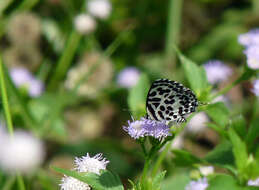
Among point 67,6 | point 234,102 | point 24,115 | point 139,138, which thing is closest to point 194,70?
point 139,138

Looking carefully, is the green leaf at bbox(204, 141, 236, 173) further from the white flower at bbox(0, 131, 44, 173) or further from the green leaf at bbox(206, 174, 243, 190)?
the white flower at bbox(0, 131, 44, 173)

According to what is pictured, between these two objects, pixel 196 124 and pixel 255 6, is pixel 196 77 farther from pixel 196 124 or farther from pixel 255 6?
pixel 255 6

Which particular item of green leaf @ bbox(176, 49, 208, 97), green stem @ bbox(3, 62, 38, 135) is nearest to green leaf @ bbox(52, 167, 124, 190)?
green leaf @ bbox(176, 49, 208, 97)

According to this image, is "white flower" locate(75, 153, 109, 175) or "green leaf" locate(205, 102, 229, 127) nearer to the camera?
"white flower" locate(75, 153, 109, 175)

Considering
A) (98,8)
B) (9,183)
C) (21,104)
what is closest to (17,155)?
(9,183)

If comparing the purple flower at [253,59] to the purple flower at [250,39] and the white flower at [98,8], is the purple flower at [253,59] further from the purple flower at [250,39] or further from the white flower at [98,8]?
the white flower at [98,8]
